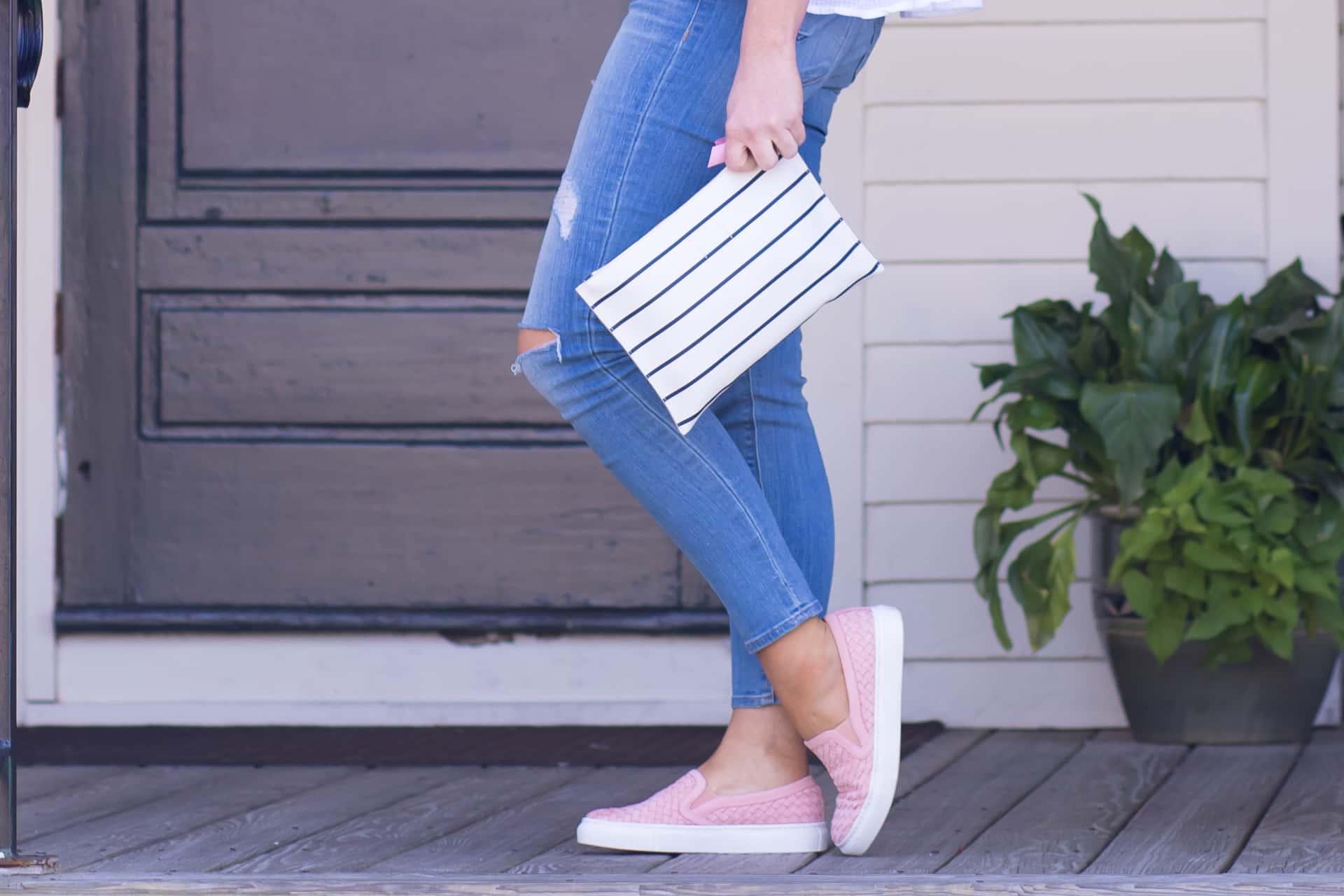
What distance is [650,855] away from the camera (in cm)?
161

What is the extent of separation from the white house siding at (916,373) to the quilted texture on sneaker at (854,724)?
103cm

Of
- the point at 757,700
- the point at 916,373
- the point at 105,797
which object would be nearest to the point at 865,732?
the point at 757,700

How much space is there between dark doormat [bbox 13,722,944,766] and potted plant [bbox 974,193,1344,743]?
39 centimetres

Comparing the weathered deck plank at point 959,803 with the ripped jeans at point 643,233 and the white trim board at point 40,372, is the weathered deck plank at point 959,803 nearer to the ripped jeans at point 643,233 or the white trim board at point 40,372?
the ripped jeans at point 643,233

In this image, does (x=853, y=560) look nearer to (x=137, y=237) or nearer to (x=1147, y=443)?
(x=1147, y=443)

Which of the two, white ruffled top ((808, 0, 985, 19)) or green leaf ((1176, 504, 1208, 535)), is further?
green leaf ((1176, 504, 1208, 535))

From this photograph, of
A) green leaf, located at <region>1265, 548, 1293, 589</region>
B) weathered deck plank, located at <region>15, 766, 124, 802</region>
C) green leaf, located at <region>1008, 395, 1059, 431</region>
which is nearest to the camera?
weathered deck plank, located at <region>15, 766, 124, 802</region>

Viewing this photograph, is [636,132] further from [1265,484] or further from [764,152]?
[1265,484]

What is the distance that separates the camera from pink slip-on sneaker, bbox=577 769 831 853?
1615mm

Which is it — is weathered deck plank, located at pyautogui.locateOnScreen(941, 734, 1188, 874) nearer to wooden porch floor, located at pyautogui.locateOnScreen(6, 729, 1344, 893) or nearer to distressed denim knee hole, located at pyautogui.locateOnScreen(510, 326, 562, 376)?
wooden porch floor, located at pyautogui.locateOnScreen(6, 729, 1344, 893)

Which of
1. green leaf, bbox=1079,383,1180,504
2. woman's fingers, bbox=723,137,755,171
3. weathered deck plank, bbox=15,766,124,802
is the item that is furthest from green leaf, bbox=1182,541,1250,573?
weathered deck plank, bbox=15,766,124,802

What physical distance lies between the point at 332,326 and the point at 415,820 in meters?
1.08

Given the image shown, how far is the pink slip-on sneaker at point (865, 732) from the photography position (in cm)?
155

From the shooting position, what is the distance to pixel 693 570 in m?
2.58
